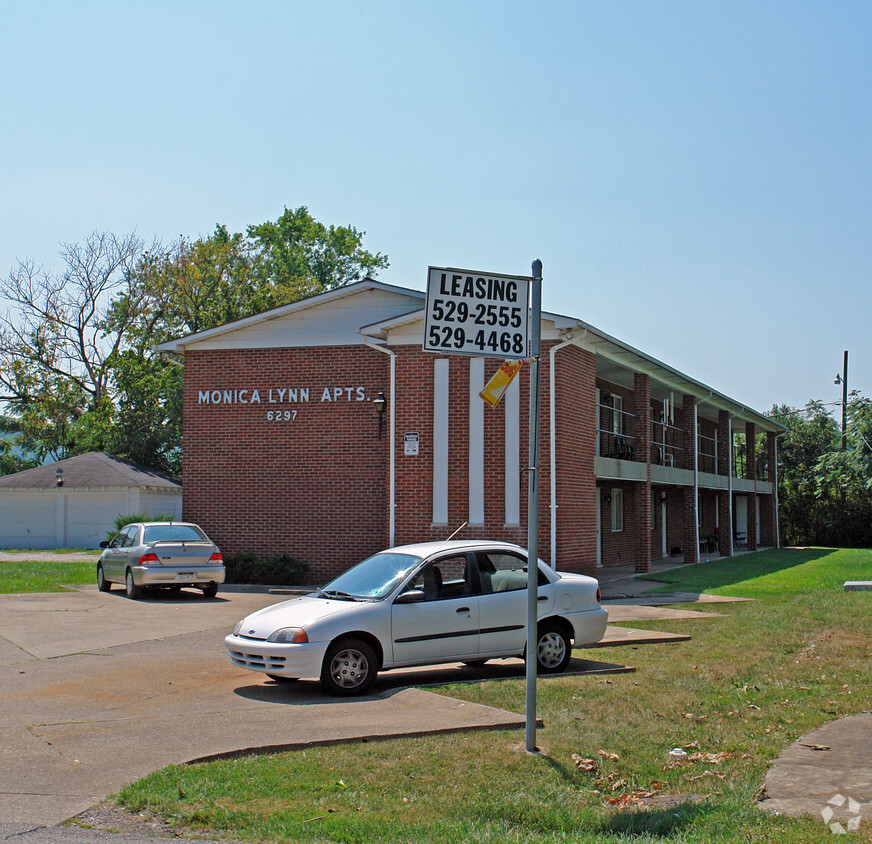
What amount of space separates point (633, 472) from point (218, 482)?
9.75 metres

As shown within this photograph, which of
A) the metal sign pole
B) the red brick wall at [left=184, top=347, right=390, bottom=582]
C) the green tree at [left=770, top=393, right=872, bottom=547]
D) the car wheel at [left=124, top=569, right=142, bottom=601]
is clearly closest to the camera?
the metal sign pole

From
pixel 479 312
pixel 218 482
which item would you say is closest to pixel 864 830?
pixel 479 312

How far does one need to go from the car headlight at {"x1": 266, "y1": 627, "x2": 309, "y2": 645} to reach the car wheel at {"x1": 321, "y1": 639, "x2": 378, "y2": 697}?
0.90 feet

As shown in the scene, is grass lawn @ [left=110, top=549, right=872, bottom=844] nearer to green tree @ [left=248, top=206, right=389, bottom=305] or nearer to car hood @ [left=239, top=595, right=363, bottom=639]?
car hood @ [left=239, top=595, right=363, bottom=639]

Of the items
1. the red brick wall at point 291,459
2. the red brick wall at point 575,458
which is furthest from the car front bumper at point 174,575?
the red brick wall at point 575,458

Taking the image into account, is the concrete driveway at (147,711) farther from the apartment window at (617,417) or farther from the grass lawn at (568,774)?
the apartment window at (617,417)

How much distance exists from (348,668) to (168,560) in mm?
10100

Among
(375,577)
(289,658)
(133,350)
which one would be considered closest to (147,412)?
(133,350)

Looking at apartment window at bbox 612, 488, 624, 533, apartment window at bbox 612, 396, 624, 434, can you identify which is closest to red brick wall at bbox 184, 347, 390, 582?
apartment window at bbox 612, 396, 624, 434

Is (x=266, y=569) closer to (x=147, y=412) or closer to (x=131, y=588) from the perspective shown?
(x=131, y=588)

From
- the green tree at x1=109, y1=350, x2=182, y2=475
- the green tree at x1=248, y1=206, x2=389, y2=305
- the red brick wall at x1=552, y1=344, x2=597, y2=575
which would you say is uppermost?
the green tree at x1=248, y1=206, x2=389, y2=305

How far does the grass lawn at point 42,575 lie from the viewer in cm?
2042

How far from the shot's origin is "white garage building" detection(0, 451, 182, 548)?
38406 millimetres

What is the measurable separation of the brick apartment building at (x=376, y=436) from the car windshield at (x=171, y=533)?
302 cm
